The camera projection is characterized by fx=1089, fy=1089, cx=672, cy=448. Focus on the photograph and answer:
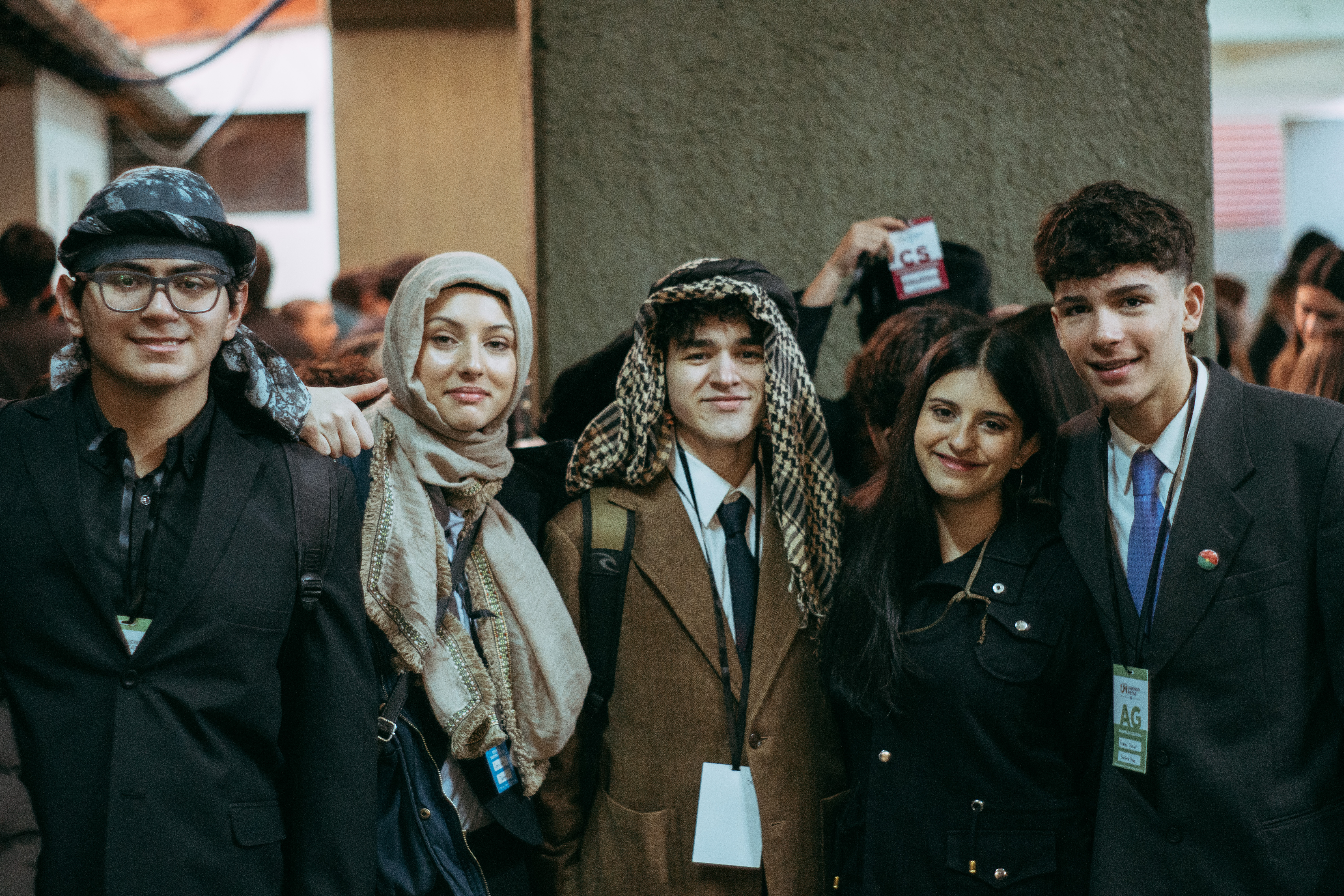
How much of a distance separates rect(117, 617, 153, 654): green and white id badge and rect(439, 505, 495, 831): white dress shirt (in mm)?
601

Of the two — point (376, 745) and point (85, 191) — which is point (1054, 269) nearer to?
point (376, 745)

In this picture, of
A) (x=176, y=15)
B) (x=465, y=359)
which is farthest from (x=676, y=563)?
(x=176, y=15)

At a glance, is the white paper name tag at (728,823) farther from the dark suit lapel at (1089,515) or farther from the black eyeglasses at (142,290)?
the black eyeglasses at (142,290)

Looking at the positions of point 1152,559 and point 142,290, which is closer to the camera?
point 142,290

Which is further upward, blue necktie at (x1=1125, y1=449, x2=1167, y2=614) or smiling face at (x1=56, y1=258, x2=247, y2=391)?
smiling face at (x1=56, y1=258, x2=247, y2=391)

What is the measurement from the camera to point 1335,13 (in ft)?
26.3

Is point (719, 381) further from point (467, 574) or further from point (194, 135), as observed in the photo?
point (194, 135)

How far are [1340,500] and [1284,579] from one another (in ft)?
0.57

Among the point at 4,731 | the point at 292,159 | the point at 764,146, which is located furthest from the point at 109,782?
the point at 292,159

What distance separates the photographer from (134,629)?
6.07 feet

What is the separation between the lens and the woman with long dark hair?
7.10ft

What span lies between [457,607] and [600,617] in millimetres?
333

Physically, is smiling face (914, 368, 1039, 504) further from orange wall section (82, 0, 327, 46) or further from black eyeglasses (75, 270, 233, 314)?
orange wall section (82, 0, 327, 46)

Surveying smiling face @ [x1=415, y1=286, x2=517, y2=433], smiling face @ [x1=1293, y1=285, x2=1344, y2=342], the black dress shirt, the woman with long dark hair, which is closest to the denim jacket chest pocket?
the woman with long dark hair
